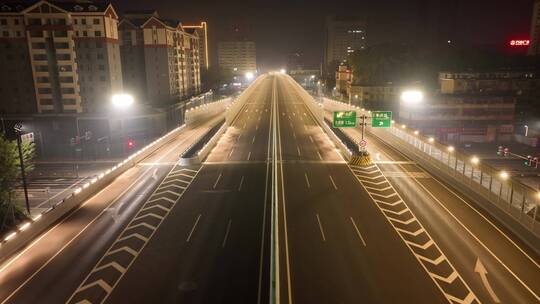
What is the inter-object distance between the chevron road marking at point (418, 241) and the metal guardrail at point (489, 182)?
619 cm

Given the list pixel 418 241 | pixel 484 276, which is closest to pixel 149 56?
pixel 418 241

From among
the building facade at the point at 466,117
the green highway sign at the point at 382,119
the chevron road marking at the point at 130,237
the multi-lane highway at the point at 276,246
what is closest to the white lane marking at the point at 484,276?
the multi-lane highway at the point at 276,246

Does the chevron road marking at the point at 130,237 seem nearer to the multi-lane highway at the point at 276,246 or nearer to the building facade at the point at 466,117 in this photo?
the multi-lane highway at the point at 276,246

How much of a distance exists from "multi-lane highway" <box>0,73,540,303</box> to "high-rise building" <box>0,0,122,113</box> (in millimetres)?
49231

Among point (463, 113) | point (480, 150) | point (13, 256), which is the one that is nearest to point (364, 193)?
point (13, 256)

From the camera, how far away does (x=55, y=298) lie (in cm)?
1792

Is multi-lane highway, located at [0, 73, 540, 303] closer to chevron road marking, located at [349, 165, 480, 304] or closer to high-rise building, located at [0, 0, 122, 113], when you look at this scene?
chevron road marking, located at [349, 165, 480, 304]

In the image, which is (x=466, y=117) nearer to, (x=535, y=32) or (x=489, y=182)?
(x=489, y=182)

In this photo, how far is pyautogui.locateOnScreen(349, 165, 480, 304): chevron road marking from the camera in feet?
59.6

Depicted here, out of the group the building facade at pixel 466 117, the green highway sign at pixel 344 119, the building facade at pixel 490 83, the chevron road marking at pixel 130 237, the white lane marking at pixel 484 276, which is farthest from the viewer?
the building facade at pixel 490 83

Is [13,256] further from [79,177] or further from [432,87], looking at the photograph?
[432,87]

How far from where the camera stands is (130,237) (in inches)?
956

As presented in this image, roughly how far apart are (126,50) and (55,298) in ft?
312

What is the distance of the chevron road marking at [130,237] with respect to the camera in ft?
61.2
